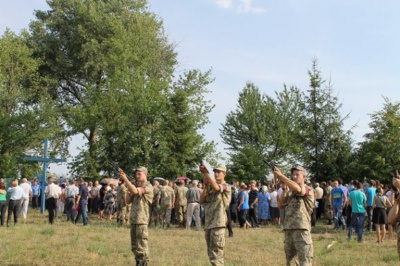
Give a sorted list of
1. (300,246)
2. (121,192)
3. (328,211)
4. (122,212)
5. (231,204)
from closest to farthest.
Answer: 1. (300,246)
2. (121,192)
3. (122,212)
4. (231,204)
5. (328,211)

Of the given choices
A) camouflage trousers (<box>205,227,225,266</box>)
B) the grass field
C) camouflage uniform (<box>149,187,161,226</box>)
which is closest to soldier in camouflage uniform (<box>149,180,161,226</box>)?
camouflage uniform (<box>149,187,161,226</box>)

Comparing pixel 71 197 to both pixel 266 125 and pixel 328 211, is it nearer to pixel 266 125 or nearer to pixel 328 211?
pixel 328 211

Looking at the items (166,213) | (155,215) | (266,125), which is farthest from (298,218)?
(266,125)

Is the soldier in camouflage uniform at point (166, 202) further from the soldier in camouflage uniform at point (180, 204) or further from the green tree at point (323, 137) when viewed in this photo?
the green tree at point (323, 137)

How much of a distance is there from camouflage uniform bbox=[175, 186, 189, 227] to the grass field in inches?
110

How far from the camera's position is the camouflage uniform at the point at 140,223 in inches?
396

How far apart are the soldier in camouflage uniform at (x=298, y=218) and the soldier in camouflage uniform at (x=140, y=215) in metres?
3.11

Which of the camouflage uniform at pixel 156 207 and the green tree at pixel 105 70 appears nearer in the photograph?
the camouflage uniform at pixel 156 207

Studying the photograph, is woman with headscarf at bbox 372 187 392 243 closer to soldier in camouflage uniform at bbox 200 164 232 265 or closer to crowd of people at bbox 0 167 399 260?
crowd of people at bbox 0 167 399 260

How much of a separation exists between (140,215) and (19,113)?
27.1 meters

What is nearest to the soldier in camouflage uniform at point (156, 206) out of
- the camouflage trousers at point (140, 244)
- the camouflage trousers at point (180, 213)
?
the camouflage trousers at point (180, 213)

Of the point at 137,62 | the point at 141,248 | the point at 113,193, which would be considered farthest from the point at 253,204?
the point at 137,62

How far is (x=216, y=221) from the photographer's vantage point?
9016mm

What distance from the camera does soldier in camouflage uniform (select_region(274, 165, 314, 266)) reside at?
793 centimetres
